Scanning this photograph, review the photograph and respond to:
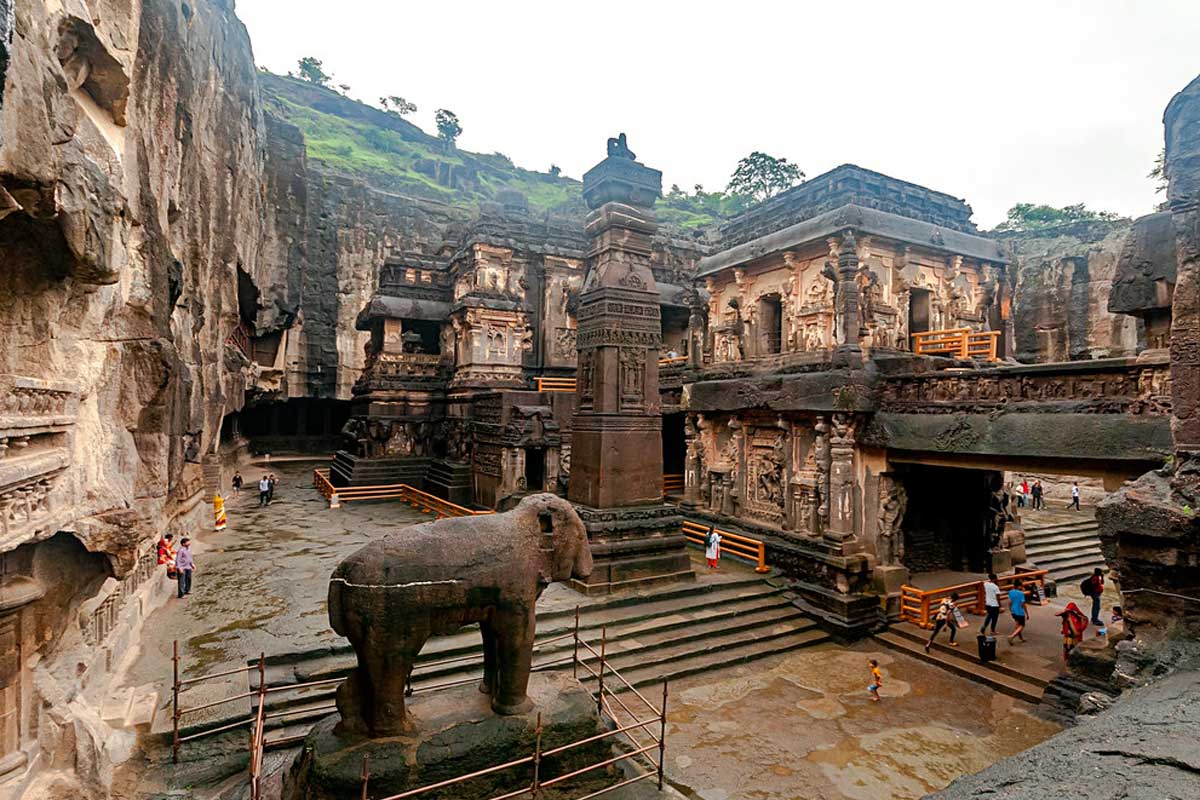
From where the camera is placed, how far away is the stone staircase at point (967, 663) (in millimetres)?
9062

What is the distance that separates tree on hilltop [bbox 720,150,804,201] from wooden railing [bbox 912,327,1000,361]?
49.2m

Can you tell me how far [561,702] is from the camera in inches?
237

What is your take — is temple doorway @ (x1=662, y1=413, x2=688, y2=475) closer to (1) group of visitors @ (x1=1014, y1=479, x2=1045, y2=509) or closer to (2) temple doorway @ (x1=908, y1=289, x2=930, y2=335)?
(2) temple doorway @ (x1=908, y1=289, x2=930, y2=335)

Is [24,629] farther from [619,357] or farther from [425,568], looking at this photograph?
[619,357]

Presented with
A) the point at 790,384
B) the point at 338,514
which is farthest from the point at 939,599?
the point at 338,514

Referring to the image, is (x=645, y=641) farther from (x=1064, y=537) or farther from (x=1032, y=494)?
(x=1032, y=494)

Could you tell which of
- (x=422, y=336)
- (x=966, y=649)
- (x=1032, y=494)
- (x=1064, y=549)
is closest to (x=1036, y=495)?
(x=1032, y=494)

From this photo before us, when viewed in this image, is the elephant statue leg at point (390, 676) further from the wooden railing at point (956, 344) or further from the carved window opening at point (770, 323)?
the wooden railing at point (956, 344)

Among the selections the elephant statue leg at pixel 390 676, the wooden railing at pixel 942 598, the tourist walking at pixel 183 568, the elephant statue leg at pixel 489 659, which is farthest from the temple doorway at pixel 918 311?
the tourist walking at pixel 183 568

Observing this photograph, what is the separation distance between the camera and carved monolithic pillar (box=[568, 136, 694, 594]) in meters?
11.0

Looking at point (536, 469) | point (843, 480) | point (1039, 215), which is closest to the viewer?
point (843, 480)

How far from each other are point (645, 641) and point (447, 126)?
3320 inches

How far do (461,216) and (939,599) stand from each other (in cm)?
3972

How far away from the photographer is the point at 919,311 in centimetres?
1526
